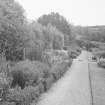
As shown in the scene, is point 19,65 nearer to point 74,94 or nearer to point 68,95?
point 68,95

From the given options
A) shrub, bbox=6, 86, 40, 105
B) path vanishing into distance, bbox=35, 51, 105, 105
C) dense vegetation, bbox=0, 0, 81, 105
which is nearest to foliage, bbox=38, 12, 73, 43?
dense vegetation, bbox=0, 0, 81, 105

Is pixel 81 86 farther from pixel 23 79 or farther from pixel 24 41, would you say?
pixel 24 41

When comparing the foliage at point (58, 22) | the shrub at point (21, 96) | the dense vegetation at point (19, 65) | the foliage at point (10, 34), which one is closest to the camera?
the shrub at point (21, 96)

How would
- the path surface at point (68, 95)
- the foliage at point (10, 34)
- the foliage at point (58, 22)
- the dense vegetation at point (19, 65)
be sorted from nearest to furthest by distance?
the dense vegetation at point (19, 65) < the path surface at point (68, 95) < the foliage at point (10, 34) < the foliage at point (58, 22)

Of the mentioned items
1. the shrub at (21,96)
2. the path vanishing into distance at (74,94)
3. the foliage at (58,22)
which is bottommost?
the path vanishing into distance at (74,94)

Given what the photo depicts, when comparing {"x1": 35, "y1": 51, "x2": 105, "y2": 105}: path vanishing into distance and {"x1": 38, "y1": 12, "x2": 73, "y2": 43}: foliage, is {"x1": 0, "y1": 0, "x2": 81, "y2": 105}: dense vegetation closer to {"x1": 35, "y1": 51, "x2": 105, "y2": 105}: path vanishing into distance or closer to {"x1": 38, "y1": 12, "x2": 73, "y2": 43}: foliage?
{"x1": 35, "y1": 51, "x2": 105, "y2": 105}: path vanishing into distance

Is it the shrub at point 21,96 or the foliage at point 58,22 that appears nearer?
the shrub at point 21,96

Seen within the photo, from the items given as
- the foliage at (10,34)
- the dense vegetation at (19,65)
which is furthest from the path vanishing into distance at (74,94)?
the foliage at (10,34)

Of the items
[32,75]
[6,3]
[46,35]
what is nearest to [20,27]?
[6,3]

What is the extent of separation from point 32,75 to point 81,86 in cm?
264

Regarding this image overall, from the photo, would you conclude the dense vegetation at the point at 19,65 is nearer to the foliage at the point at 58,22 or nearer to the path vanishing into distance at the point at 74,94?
the path vanishing into distance at the point at 74,94

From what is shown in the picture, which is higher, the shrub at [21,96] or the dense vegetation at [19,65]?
the dense vegetation at [19,65]

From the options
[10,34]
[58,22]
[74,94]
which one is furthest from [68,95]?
[58,22]

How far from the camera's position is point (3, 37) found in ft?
23.3
